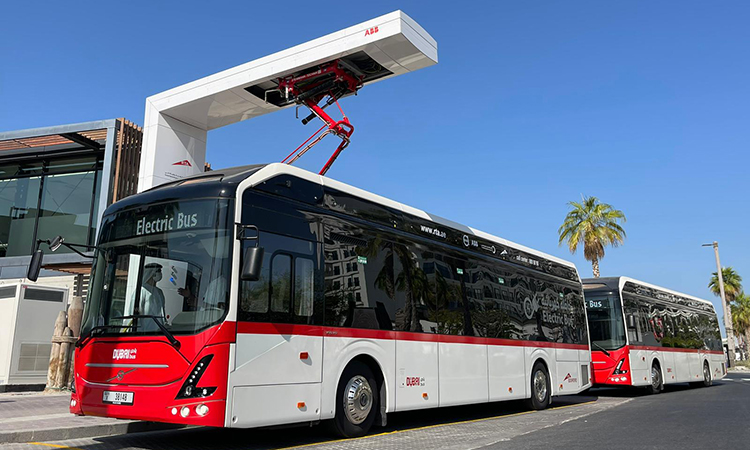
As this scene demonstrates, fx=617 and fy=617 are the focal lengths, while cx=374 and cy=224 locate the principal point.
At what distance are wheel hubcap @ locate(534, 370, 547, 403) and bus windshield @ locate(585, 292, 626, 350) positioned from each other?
4516 mm

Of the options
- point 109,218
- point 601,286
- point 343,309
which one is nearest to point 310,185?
point 343,309

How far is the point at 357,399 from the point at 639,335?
1263 cm

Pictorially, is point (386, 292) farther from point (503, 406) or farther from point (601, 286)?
point (601, 286)

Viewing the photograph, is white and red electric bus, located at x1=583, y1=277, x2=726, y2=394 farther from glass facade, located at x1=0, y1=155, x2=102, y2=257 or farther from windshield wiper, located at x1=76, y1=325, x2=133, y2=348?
glass facade, located at x1=0, y1=155, x2=102, y2=257

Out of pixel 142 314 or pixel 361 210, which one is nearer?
pixel 142 314

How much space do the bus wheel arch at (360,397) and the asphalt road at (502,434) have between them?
23 cm

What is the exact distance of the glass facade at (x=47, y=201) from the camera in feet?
68.0

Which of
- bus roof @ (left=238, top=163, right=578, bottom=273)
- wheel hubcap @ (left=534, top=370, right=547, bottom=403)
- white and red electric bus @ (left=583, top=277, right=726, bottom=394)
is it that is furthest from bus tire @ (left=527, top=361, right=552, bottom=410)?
white and red electric bus @ (left=583, top=277, right=726, bottom=394)

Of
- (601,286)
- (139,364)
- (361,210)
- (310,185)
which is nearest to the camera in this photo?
(139,364)

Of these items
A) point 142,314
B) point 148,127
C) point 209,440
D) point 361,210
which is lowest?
point 209,440

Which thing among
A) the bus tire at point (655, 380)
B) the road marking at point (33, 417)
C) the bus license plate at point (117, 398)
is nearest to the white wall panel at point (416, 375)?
the bus license plate at point (117, 398)

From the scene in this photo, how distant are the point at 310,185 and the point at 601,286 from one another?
1287 cm

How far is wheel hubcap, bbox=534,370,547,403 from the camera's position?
13566 mm

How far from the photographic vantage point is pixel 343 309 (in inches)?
326
